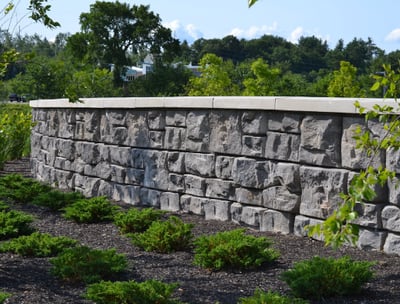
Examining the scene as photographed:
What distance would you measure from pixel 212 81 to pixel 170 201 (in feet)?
30.7

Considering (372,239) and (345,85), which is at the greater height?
(345,85)

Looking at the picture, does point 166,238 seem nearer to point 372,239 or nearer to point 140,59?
point 372,239

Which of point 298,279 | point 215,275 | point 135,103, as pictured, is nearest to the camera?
point 298,279

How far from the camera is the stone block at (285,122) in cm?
625

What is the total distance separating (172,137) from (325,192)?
236cm

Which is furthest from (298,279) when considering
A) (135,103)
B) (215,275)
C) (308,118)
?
(135,103)

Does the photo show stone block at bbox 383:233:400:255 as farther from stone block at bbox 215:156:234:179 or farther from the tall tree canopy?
the tall tree canopy

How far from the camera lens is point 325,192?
5.97m

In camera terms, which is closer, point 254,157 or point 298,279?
point 298,279

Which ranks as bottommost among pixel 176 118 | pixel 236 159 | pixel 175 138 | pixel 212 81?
pixel 236 159

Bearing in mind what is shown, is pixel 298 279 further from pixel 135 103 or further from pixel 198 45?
pixel 198 45

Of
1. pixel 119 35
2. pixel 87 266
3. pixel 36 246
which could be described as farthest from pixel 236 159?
pixel 119 35

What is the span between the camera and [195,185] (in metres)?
7.48

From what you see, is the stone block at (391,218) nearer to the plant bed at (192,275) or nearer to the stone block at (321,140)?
the plant bed at (192,275)
